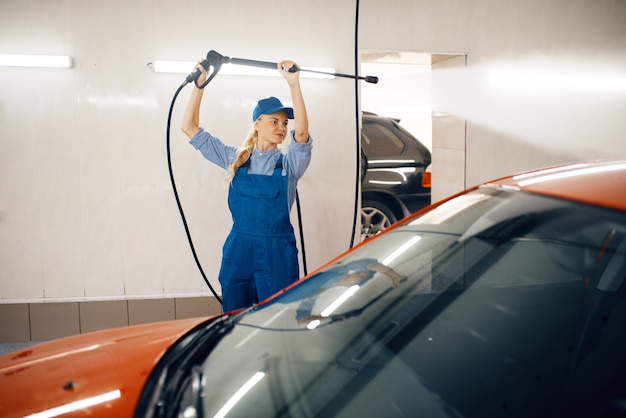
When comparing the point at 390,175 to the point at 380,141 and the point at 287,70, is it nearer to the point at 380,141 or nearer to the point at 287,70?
the point at 380,141

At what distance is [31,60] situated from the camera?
3893 mm

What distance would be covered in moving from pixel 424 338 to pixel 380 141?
180 inches

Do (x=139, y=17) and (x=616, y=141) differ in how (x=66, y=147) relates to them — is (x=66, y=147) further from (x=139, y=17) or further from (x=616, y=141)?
(x=616, y=141)

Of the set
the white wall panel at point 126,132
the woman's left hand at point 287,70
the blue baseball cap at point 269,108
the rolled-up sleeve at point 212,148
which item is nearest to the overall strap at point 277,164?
the rolled-up sleeve at point 212,148

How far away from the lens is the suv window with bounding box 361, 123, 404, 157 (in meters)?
5.85

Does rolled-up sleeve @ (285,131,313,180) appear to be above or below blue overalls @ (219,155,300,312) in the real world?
above

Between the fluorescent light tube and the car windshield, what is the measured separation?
2845mm

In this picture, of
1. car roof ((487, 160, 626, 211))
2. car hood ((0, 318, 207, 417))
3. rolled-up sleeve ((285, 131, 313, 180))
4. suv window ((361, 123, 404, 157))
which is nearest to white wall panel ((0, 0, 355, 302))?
rolled-up sleeve ((285, 131, 313, 180))

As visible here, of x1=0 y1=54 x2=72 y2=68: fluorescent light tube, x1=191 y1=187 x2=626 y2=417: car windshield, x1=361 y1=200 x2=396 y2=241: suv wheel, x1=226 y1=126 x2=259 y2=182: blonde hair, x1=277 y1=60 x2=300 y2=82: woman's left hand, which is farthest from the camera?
x1=361 y1=200 x2=396 y2=241: suv wheel

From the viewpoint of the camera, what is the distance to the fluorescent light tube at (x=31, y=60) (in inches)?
153

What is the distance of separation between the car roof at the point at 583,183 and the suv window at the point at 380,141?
4.02 m

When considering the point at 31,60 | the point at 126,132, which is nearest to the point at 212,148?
the point at 126,132

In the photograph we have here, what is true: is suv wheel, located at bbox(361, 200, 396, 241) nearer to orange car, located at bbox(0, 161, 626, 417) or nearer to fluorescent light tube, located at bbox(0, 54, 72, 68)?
fluorescent light tube, located at bbox(0, 54, 72, 68)

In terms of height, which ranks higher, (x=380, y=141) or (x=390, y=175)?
(x=380, y=141)
